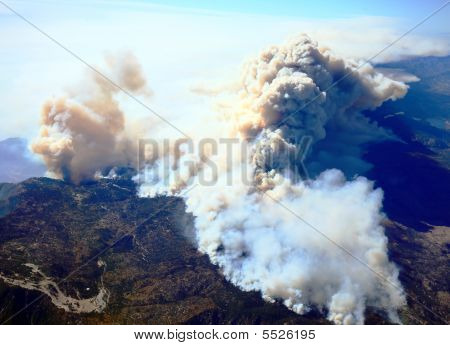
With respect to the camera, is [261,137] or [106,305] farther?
[261,137]

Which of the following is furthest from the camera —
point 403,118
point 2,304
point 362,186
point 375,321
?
point 403,118

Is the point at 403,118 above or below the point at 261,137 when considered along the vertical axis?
below

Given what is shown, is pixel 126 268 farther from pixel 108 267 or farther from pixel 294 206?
pixel 294 206

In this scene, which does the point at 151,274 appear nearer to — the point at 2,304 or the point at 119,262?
the point at 119,262

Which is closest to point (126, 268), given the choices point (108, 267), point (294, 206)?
point (108, 267)

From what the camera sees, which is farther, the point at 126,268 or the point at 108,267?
the point at 108,267

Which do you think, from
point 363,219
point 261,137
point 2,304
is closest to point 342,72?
point 261,137

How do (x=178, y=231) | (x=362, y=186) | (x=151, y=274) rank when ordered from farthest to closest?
(x=362, y=186), (x=178, y=231), (x=151, y=274)

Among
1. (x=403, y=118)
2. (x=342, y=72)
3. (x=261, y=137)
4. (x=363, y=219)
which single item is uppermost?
(x=342, y=72)
